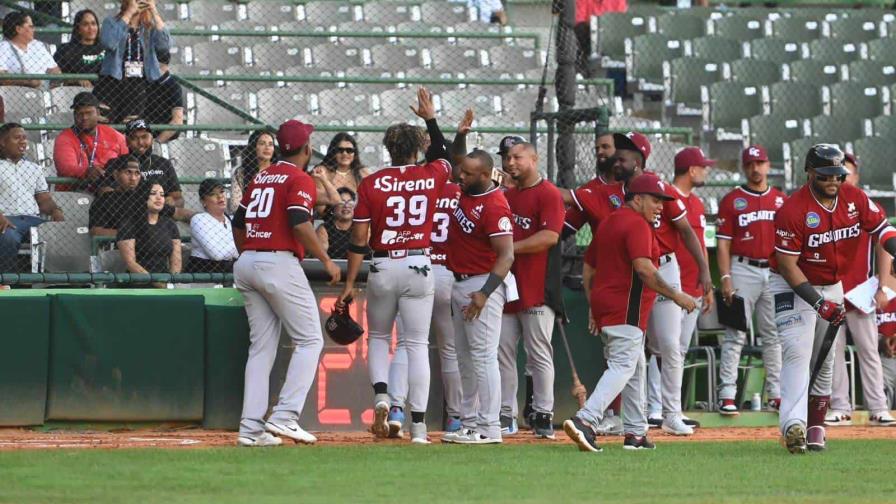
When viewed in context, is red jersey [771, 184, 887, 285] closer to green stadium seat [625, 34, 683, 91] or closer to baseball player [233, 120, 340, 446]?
baseball player [233, 120, 340, 446]

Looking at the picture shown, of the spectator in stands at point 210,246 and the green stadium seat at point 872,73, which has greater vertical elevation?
the green stadium seat at point 872,73

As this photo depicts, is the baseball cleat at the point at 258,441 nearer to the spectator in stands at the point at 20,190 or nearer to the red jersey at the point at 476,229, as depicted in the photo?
the red jersey at the point at 476,229

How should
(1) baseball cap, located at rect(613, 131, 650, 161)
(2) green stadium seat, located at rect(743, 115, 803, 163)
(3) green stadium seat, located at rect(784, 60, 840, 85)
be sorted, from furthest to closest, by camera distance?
(3) green stadium seat, located at rect(784, 60, 840, 85)
(2) green stadium seat, located at rect(743, 115, 803, 163)
(1) baseball cap, located at rect(613, 131, 650, 161)

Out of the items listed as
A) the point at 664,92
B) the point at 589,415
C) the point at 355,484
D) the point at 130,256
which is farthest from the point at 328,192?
the point at 664,92

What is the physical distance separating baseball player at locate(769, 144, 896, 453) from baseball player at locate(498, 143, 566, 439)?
5.20 ft

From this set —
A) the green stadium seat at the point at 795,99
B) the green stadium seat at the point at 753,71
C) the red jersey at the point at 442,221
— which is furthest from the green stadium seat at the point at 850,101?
the red jersey at the point at 442,221

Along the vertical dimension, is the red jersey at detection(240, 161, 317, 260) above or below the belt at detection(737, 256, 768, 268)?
above

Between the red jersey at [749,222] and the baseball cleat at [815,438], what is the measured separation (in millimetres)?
3001

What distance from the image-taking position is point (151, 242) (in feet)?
41.0

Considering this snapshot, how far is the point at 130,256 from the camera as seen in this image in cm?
1238

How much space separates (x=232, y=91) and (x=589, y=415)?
8114mm

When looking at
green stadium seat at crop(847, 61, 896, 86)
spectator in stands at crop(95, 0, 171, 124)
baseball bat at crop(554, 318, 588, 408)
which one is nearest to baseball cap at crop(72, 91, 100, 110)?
spectator in stands at crop(95, 0, 171, 124)

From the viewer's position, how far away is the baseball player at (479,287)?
1038 centimetres

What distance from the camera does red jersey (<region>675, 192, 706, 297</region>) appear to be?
1205cm
